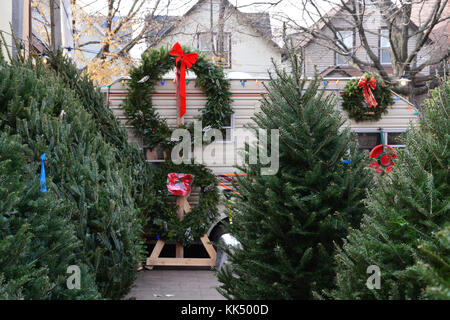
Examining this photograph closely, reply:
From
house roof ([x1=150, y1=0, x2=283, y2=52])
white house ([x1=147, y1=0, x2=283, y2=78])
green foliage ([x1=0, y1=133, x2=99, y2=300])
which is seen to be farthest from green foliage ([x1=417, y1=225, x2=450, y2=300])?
white house ([x1=147, y1=0, x2=283, y2=78])

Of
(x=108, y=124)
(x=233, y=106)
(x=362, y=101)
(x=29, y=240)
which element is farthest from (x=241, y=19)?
(x=29, y=240)

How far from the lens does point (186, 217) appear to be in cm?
816

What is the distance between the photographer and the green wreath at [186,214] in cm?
805

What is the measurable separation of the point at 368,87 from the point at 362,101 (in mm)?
299

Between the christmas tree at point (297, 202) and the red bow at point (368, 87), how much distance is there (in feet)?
16.4

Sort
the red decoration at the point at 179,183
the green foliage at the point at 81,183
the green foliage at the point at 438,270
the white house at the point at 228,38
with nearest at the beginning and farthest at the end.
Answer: the green foliage at the point at 438,270 → the green foliage at the point at 81,183 → the red decoration at the point at 179,183 → the white house at the point at 228,38

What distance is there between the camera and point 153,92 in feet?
27.7

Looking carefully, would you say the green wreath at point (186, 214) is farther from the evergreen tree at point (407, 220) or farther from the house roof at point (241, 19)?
the house roof at point (241, 19)

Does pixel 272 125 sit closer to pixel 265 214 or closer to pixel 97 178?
pixel 265 214

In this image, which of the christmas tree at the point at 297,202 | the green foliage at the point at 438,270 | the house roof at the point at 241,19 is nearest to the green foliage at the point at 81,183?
the christmas tree at the point at 297,202
